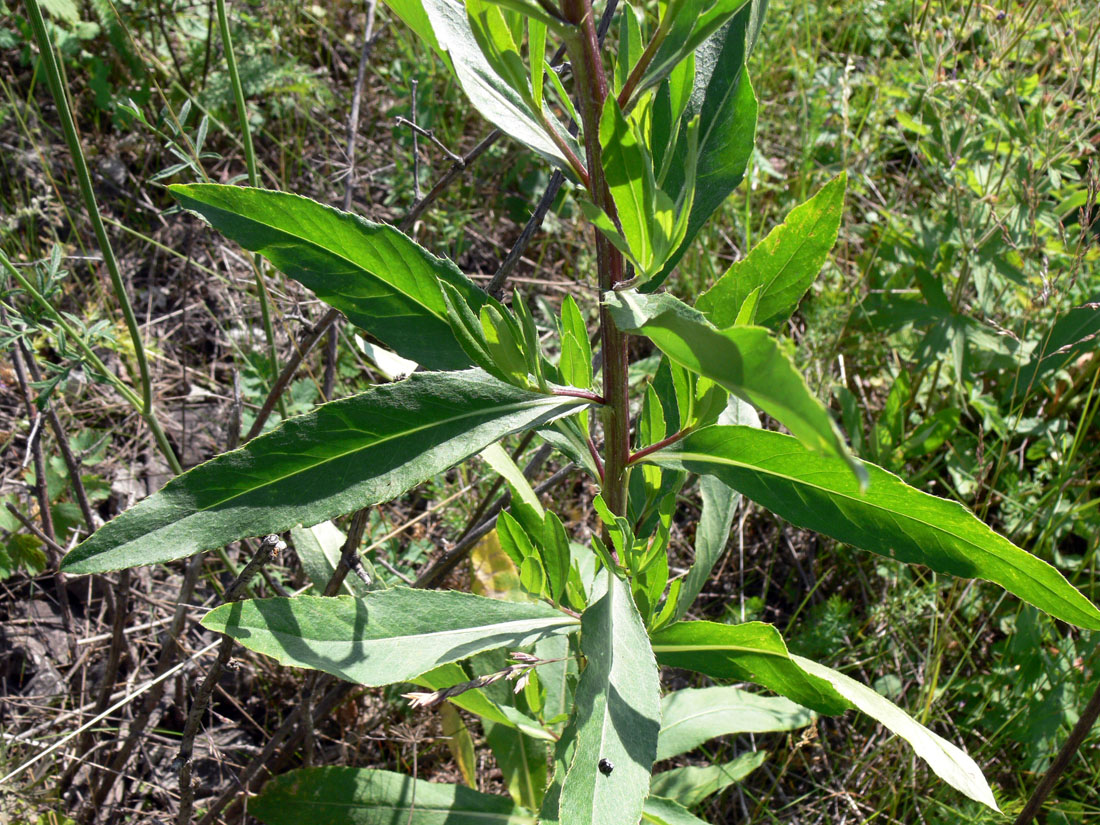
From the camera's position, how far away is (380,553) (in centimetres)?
284

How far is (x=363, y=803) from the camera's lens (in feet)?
6.55

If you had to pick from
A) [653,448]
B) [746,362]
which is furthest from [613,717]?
[746,362]

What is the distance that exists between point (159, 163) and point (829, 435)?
3.71 m

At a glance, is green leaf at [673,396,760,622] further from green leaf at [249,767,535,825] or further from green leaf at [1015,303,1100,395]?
green leaf at [1015,303,1100,395]

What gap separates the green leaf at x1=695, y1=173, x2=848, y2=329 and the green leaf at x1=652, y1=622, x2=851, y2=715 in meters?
0.56

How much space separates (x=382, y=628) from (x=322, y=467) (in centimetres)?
41

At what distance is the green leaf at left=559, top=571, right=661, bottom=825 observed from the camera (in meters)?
A: 1.36

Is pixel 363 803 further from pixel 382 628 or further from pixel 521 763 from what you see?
pixel 382 628

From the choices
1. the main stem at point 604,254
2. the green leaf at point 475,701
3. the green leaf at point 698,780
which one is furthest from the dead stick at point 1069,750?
the main stem at point 604,254

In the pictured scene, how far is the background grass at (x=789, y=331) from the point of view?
251 centimetres

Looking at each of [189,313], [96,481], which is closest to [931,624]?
[96,481]

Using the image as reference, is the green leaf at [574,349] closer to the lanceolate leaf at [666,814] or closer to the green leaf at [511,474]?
the green leaf at [511,474]

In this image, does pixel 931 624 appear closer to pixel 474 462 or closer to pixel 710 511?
pixel 710 511

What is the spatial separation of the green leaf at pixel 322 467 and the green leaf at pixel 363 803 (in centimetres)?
94
